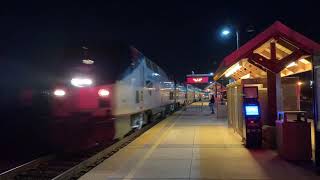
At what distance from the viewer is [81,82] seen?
13.2 m

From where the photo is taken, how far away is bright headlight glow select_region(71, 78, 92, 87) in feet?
43.1

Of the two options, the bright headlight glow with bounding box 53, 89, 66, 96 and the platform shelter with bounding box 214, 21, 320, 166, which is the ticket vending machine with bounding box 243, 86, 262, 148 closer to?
the platform shelter with bounding box 214, 21, 320, 166

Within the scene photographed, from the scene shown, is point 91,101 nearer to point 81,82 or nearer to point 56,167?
point 81,82

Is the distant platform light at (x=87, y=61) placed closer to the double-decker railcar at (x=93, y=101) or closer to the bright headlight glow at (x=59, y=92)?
the double-decker railcar at (x=93, y=101)

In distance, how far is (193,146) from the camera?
1430 centimetres

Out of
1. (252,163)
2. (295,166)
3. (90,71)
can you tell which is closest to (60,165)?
(90,71)

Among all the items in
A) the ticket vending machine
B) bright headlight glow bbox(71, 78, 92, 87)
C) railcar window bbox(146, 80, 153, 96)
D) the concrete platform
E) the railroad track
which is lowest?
the railroad track

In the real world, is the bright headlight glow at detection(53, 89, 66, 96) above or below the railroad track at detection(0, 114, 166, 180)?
above

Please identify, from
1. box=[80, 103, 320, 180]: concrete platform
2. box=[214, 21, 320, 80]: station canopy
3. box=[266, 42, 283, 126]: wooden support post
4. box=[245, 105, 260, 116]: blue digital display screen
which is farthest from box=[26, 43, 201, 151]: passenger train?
box=[266, 42, 283, 126]: wooden support post

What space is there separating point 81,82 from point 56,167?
270 cm

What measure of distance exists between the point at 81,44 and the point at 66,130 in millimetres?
2853

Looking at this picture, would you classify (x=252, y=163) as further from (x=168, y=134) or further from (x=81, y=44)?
(x=168, y=134)

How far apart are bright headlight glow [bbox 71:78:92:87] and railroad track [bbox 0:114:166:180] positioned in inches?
80.2

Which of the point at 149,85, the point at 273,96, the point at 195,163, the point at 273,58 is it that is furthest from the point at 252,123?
the point at 149,85
